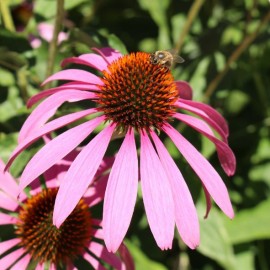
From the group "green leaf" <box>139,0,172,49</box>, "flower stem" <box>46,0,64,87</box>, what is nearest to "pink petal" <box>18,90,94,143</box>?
"flower stem" <box>46,0,64,87</box>

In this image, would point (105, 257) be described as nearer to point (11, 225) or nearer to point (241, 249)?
point (11, 225)

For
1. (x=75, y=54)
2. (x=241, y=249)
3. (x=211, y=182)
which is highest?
(x=75, y=54)

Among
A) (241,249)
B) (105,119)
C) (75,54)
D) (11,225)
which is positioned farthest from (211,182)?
(241,249)

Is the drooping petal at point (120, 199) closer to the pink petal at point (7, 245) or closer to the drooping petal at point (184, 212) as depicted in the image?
the drooping petal at point (184, 212)

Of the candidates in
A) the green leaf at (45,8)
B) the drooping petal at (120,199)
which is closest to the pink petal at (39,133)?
the drooping petal at (120,199)

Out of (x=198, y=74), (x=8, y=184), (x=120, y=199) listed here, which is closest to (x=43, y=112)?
(x=8, y=184)

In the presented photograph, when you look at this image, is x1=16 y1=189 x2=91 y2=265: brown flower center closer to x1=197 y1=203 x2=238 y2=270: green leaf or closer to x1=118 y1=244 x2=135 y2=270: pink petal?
x1=118 y1=244 x2=135 y2=270: pink petal
